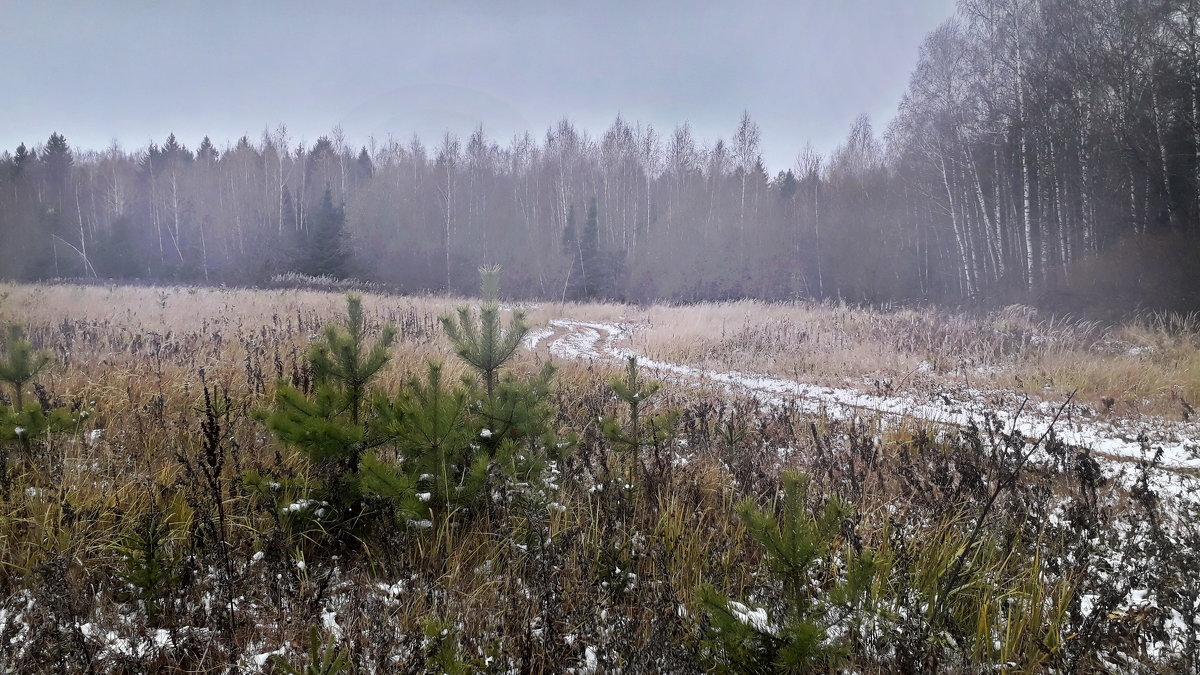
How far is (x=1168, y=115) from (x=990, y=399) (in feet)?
33.2

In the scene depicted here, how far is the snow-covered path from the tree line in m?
8.65

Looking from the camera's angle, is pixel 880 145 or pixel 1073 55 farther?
pixel 880 145

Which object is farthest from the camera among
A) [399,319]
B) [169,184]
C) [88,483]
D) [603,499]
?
[169,184]

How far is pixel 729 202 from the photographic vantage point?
36.0 metres

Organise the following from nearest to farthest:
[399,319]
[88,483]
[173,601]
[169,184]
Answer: [173,601] < [88,483] < [399,319] < [169,184]

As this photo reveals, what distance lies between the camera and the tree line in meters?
12.5

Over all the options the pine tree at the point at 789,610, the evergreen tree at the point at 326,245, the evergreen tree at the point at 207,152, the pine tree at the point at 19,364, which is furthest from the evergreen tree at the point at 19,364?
the evergreen tree at the point at 207,152

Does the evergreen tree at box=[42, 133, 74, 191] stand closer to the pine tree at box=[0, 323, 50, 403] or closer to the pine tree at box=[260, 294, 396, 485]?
the pine tree at box=[0, 323, 50, 403]

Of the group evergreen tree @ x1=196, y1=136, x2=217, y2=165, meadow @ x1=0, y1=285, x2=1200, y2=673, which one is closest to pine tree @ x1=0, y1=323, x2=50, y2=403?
meadow @ x1=0, y1=285, x2=1200, y2=673

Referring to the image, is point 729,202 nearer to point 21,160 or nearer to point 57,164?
point 57,164

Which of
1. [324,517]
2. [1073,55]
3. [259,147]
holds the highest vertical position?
[259,147]

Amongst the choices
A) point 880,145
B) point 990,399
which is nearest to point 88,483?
point 990,399

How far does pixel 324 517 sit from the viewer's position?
8.77 feet

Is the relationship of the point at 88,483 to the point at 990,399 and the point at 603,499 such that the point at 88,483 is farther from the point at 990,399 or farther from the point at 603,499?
the point at 990,399
